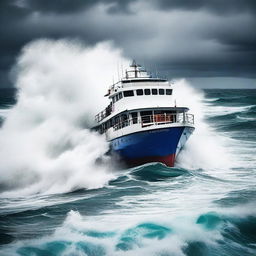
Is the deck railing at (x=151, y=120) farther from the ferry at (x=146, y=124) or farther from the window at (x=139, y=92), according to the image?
the window at (x=139, y=92)

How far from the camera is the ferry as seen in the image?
68.8 ft

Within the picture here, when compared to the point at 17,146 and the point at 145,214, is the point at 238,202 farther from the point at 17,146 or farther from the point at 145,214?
the point at 17,146

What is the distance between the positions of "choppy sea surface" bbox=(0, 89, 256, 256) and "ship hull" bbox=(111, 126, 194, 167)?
2.23ft

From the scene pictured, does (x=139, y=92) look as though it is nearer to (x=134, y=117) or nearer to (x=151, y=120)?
(x=134, y=117)

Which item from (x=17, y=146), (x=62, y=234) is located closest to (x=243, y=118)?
(x=17, y=146)

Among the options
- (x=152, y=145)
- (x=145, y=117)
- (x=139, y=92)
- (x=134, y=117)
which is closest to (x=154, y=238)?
(x=152, y=145)

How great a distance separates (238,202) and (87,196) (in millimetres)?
7091

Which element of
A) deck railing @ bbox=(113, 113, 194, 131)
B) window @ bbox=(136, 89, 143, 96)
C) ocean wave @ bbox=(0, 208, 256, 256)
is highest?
window @ bbox=(136, 89, 143, 96)

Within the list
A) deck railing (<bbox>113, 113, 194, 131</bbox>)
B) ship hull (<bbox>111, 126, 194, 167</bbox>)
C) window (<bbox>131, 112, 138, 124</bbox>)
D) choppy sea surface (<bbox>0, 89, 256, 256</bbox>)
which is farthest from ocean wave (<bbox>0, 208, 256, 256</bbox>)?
window (<bbox>131, 112, 138, 124</bbox>)

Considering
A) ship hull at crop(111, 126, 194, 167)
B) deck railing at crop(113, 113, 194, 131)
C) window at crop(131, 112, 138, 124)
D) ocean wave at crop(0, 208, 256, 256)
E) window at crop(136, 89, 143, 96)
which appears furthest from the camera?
window at crop(136, 89, 143, 96)

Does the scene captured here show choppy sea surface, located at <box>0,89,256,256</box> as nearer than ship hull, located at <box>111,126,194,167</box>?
Yes

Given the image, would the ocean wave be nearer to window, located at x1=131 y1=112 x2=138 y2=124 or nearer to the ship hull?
the ship hull

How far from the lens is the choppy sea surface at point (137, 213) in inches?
419

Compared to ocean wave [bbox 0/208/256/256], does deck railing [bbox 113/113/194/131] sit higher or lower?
higher
